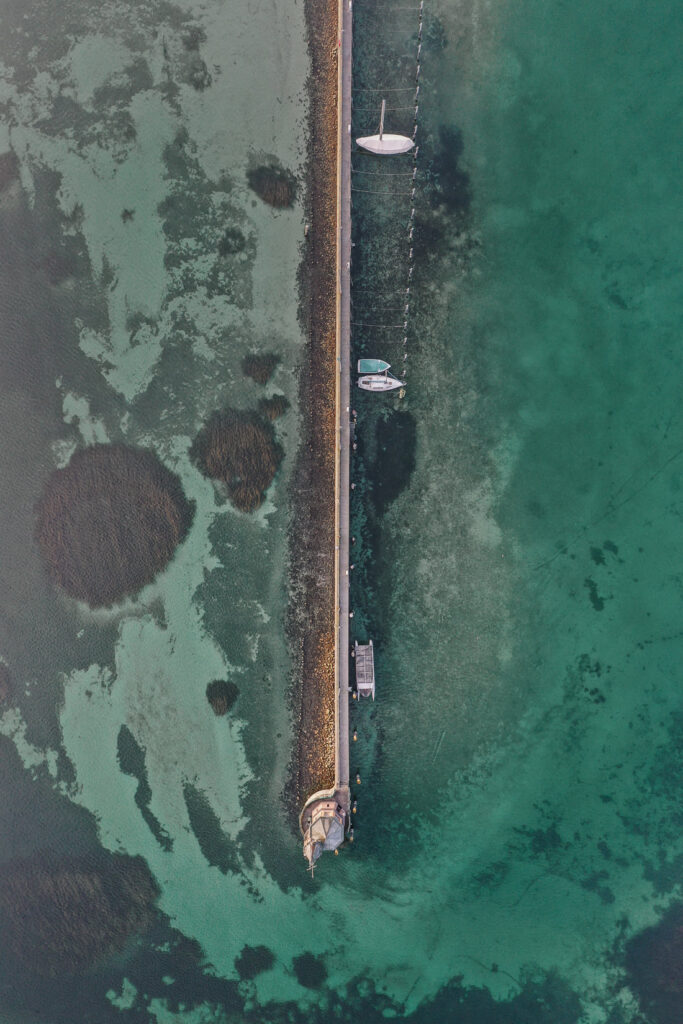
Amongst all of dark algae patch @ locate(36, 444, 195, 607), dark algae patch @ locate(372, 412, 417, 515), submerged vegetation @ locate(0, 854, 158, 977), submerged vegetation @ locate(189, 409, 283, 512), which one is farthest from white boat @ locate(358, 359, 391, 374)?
submerged vegetation @ locate(0, 854, 158, 977)

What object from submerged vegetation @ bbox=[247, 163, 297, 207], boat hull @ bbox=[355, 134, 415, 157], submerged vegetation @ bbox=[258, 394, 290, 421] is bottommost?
submerged vegetation @ bbox=[258, 394, 290, 421]

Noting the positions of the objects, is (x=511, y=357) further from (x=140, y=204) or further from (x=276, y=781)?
(x=276, y=781)

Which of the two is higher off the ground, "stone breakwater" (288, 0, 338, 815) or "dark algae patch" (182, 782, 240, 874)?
"stone breakwater" (288, 0, 338, 815)

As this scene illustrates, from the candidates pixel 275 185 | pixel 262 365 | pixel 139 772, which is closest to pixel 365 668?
pixel 139 772

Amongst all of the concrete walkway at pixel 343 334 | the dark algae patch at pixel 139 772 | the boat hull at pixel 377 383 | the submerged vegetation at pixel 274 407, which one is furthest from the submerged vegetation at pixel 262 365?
the dark algae patch at pixel 139 772

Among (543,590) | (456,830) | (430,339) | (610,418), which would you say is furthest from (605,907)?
(430,339)

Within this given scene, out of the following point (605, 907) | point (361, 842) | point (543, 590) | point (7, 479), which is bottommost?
point (605, 907)

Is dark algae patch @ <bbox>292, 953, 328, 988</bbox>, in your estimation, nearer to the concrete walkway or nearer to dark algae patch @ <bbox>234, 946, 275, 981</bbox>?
dark algae patch @ <bbox>234, 946, 275, 981</bbox>
